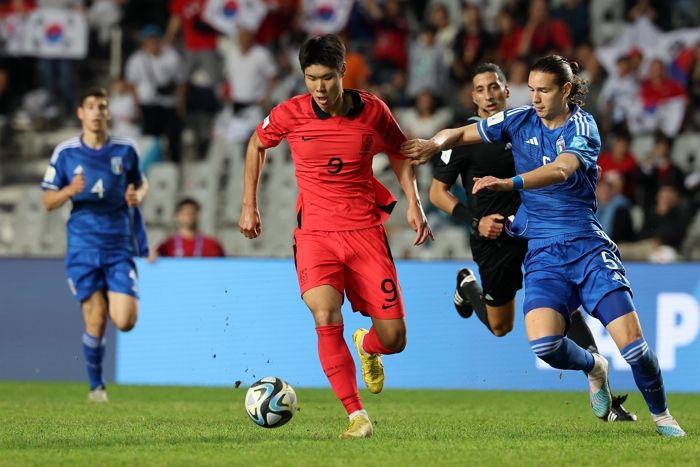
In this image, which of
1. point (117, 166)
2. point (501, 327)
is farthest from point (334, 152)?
point (117, 166)

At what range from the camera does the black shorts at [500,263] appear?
9016 millimetres

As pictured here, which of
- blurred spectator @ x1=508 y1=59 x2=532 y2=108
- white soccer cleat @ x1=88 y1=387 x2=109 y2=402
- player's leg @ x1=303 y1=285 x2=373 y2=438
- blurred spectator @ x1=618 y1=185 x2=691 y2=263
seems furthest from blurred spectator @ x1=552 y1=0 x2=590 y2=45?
player's leg @ x1=303 y1=285 x2=373 y2=438

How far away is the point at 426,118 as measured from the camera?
15438mm

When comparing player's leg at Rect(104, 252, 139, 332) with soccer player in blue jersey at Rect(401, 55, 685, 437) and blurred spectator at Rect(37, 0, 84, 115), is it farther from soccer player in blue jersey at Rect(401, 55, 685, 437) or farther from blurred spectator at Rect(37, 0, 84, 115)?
blurred spectator at Rect(37, 0, 84, 115)

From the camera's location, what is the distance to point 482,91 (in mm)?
8648

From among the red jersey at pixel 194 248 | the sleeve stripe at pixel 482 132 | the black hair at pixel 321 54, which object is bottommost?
the red jersey at pixel 194 248

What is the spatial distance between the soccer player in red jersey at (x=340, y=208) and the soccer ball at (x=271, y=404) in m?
0.35

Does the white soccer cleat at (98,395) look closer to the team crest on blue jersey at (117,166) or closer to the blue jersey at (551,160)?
the team crest on blue jersey at (117,166)

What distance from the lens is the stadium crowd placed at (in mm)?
15820

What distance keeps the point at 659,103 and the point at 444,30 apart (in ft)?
9.46

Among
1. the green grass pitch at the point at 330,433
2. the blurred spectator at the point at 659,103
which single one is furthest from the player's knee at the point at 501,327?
the blurred spectator at the point at 659,103

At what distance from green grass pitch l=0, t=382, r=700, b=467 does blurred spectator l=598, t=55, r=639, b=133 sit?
5.75m

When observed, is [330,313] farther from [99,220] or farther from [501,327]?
[99,220]

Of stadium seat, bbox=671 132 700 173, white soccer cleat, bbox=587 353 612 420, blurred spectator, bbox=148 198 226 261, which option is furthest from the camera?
stadium seat, bbox=671 132 700 173
